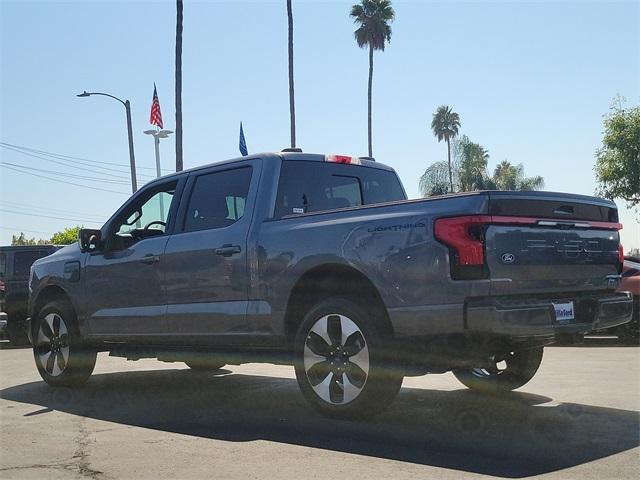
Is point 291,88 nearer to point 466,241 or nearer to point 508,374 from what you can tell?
point 508,374

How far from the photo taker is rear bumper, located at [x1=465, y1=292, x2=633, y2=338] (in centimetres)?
485

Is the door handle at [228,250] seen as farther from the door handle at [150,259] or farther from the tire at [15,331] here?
the tire at [15,331]

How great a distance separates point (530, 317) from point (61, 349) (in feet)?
16.7

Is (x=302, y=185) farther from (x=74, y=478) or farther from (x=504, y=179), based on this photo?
(x=504, y=179)

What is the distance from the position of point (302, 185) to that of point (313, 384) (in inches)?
69.5

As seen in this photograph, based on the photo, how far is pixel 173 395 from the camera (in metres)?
7.48

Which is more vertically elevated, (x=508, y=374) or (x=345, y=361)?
(x=345, y=361)

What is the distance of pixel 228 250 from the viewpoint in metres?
6.35

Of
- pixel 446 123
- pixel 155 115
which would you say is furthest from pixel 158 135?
pixel 446 123

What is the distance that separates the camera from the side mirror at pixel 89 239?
25.3ft

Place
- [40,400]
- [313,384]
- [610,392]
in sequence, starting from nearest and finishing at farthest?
[313,384]
[610,392]
[40,400]

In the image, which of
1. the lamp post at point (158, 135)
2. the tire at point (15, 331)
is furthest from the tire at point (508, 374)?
the lamp post at point (158, 135)

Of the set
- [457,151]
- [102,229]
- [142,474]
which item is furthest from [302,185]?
[457,151]

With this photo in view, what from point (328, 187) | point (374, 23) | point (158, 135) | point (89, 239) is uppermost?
point (374, 23)
